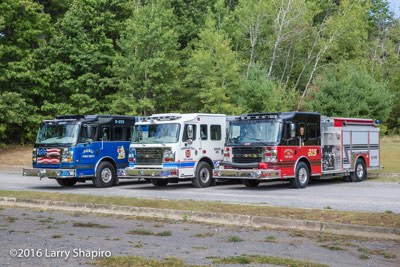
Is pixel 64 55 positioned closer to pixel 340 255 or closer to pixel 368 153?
pixel 368 153

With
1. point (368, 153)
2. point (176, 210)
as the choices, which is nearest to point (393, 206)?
point (176, 210)

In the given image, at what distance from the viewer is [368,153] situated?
2512 cm

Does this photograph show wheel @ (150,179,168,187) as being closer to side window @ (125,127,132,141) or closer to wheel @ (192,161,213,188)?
wheel @ (192,161,213,188)

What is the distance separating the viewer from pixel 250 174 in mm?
20250

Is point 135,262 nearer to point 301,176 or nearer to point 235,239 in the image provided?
point 235,239

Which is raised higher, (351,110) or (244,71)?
(244,71)

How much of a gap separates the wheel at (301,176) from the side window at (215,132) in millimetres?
3495

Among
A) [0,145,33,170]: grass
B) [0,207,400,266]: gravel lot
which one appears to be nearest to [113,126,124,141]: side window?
[0,207,400,266]: gravel lot

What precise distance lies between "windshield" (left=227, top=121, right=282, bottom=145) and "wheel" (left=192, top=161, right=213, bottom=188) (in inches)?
61.2

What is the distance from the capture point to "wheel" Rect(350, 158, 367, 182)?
2433cm

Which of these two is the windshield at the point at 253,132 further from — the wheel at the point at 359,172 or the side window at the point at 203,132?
the wheel at the point at 359,172

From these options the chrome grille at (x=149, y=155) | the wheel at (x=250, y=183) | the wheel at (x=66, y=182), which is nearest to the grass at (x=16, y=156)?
the wheel at (x=66, y=182)

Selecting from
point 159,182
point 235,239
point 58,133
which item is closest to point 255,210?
point 235,239

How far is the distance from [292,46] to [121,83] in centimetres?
2312
